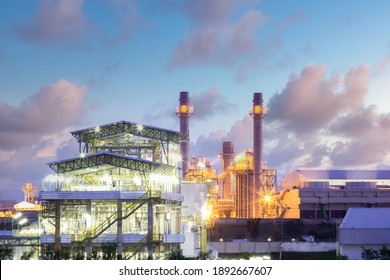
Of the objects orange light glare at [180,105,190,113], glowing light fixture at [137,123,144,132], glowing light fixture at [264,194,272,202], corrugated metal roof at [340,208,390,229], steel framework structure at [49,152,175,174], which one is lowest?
corrugated metal roof at [340,208,390,229]

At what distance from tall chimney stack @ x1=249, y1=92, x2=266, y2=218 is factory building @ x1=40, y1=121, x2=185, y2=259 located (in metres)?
38.3

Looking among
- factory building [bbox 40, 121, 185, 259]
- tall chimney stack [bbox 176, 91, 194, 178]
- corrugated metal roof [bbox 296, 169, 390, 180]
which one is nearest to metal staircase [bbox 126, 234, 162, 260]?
factory building [bbox 40, 121, 185, 259]

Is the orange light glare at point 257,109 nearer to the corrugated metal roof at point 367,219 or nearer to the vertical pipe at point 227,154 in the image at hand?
the vertical pipe at point 227,154

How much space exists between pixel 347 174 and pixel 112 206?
5088 centimetres

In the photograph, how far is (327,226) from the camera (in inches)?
2859

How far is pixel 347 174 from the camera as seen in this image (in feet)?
274

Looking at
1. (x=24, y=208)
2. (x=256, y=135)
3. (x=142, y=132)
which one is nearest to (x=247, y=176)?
(x=256, y=135)

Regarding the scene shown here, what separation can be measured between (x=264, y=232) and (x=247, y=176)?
9.22 m

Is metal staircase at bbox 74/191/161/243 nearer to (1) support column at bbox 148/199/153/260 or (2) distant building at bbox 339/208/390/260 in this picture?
(1) support column at bbox 148/199/153/260

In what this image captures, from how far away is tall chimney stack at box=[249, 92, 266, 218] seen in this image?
7906cm

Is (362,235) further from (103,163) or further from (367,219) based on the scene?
(103,163)

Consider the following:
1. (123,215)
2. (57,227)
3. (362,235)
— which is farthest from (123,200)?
(362,235)

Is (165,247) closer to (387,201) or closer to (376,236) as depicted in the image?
(376,236)

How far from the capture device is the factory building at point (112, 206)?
3525 cm
